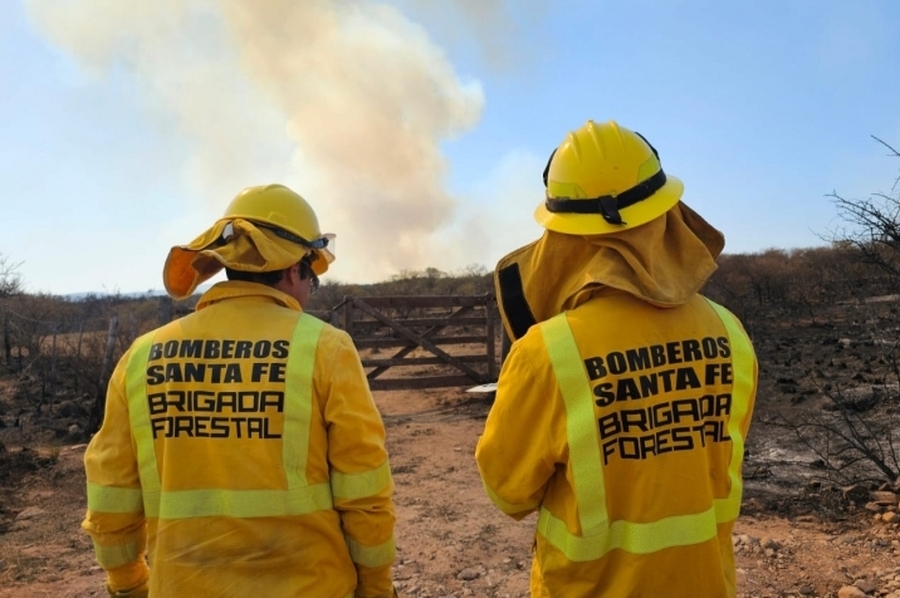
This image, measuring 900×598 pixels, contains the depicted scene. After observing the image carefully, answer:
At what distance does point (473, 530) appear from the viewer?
189 inches

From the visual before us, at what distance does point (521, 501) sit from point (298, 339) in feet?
2.53

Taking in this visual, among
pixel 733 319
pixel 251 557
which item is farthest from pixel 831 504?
pixel 251 557

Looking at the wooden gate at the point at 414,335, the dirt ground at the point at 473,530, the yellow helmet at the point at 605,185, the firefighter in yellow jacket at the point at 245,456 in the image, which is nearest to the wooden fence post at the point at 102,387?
the dirt ground at the point at 473,530

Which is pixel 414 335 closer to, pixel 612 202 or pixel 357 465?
pixel 357 465

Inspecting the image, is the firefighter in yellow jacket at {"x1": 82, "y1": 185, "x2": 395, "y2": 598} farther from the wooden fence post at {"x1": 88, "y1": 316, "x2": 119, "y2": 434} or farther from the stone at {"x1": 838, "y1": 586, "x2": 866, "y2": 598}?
the wooden fence post at {"x1": 88, "y1": 316, "x2": 119, "y2": 434}

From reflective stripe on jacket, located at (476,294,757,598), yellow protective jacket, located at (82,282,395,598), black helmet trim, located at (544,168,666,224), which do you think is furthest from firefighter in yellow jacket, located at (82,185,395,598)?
black helmet trim, located at (544,168,666,224)

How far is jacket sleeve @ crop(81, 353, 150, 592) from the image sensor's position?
1.85 meters

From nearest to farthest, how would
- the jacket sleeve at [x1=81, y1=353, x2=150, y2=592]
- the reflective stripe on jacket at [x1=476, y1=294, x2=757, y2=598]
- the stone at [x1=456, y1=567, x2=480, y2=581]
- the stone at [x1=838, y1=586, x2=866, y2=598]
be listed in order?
the reflective stripe on jacket at [x1=476, y1=294, x2=757, y2=598] < the jacket sleeve at [x1=81, y1=353, x2=150, y2=592] < the stone at [x1=838, y1=586, x2=866, y2=598] < the stone at [x1=456, y1=567, x2=480, y2=581]

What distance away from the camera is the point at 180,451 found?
176cm

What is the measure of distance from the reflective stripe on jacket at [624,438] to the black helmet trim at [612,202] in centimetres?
22

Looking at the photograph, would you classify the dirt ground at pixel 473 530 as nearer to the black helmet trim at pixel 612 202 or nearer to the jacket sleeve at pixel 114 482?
the jacket sleeve at pixel 114 482

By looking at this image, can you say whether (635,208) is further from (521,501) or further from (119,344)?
(119,344)

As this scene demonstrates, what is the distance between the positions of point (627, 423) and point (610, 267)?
39 centimetres

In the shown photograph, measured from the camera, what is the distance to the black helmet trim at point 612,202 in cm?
158
